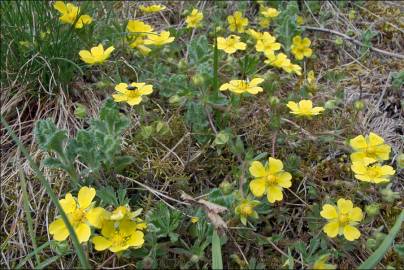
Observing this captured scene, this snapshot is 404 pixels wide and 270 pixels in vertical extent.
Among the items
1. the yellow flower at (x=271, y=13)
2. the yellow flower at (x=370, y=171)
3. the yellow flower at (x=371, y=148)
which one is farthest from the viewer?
the yellow flower at (x=271, y=13)

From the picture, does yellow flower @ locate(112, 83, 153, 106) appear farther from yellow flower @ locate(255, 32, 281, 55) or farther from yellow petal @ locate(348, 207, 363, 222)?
yellow petal @ locate(348, 207, 363, 222)

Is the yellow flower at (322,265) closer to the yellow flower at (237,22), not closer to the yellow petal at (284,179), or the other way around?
the yellow petal at (284,179)

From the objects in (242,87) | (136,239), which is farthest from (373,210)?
(136,239)

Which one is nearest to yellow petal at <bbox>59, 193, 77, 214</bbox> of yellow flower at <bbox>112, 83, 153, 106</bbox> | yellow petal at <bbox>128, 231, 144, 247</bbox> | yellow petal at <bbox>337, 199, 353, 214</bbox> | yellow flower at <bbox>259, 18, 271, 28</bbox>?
yellow petal at <bbox>128, 231, 144, 247</bbox>

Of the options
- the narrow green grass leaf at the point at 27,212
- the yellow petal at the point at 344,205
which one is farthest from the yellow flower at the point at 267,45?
the narrow green grass leaf at the point at 27,212

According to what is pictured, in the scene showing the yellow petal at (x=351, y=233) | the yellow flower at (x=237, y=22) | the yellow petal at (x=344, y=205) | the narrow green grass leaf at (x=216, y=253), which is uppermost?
the yellow flower at (x=237, y=22)

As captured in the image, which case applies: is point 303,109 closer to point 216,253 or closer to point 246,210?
point 246,210
